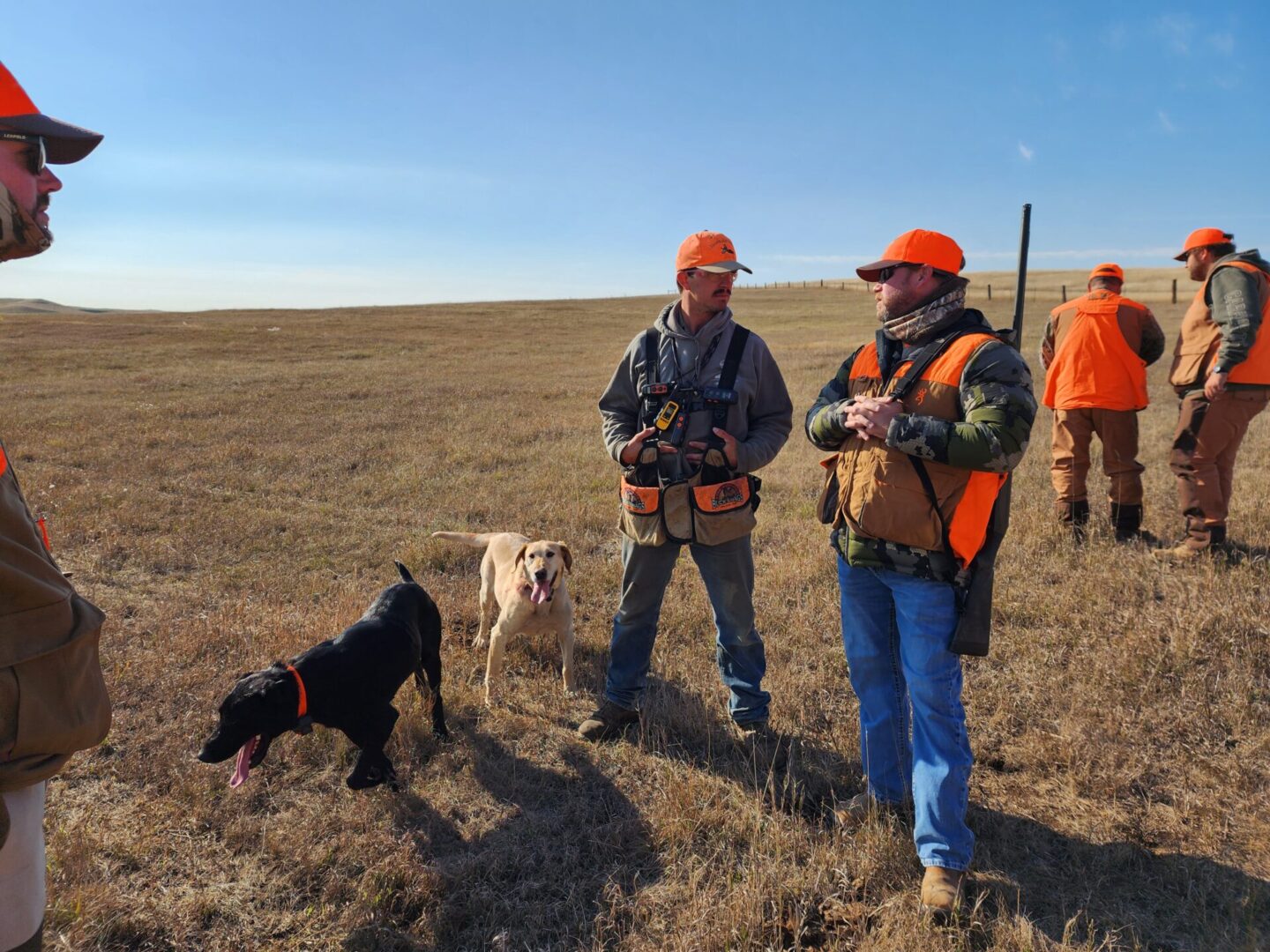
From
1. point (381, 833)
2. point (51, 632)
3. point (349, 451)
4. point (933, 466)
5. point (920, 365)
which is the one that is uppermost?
point (920, 365)

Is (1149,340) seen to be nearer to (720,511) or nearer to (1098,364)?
(1098,364)

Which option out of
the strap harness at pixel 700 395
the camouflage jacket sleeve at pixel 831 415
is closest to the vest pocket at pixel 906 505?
the camouflage jacket sleeve at pixel 831 415

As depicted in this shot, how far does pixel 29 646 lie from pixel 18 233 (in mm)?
886

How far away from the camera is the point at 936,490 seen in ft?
9.22

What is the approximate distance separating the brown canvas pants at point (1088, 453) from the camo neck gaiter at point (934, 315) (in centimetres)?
438

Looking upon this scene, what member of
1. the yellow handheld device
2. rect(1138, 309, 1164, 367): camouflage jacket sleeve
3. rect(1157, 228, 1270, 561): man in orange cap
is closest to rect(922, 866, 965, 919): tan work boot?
the yellow handheld device

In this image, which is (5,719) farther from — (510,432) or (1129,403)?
(510,432)

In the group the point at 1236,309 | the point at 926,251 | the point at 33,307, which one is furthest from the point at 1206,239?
the point at 33,307

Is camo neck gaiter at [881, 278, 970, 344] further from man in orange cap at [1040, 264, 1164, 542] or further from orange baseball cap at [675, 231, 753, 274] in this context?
man in orange cap at [1040, 264, 1164, 542]

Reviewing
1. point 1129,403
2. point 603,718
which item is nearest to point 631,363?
point 603,718

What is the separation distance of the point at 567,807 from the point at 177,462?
9.52 meters

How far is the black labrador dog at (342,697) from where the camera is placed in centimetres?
317

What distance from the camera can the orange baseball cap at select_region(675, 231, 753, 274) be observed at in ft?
12.1

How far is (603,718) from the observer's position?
13.4 feet
